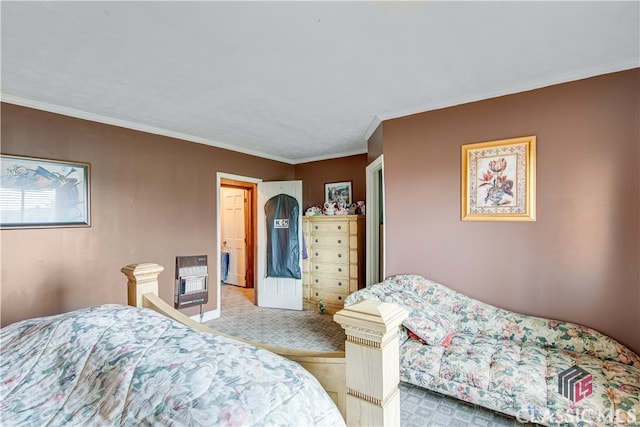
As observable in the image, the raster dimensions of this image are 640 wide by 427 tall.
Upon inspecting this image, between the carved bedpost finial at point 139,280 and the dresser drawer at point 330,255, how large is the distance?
8.85 feet

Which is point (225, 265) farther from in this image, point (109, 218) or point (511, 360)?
point (511, 360)

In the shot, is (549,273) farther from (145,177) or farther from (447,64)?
(145,177)

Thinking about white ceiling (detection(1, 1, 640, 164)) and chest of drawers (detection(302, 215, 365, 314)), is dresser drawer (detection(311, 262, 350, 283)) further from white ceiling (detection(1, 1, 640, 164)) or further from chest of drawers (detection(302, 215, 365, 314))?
white ceiling (detection(1, 1, 640, 164))

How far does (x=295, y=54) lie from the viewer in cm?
188

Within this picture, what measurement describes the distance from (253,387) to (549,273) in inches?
97.2

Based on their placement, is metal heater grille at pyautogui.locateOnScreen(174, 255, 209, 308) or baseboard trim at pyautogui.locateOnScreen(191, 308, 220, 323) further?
baseboard trim at pyautogui.locateOnScreen(191, 308, 220, 323)

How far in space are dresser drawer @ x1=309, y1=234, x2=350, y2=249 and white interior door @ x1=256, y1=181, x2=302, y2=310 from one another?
22 cm

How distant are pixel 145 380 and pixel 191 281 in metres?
3.02

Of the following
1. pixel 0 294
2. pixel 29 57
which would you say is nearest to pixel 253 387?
pixel 29 57

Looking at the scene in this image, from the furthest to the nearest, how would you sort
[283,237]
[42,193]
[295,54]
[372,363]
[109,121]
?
[283,237], [109,121], [42,193], [295,54], [372,363]

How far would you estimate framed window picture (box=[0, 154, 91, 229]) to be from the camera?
2436mm

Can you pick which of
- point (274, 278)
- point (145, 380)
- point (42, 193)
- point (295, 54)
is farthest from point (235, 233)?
point (145, 380)

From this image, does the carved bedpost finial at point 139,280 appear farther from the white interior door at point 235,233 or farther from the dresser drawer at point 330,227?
the white interior door at point 235,233

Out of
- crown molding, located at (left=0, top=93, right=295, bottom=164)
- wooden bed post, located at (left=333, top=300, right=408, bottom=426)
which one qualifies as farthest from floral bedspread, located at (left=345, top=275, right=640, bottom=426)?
crown molding, located at (left=0, top=93, right=295, bottom=164)
